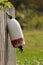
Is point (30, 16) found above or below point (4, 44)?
below

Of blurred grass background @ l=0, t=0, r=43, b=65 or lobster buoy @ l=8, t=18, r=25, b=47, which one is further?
blurred grass background @ l=0, t=0, r=43, b=65

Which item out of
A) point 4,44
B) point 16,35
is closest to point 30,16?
point 4,44

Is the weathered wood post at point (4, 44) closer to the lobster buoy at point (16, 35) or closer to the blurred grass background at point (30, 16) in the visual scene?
the lobster buoy at point (16, 35)

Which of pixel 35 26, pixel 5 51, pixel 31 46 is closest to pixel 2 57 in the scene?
pixel 5 51

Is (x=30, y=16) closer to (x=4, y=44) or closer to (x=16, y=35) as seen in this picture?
(x=4, y=44)

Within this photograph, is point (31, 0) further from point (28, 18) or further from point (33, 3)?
point (28, 18)

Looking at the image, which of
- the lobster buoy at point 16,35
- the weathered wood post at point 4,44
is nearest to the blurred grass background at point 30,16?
the weathered wood post at point 4,44

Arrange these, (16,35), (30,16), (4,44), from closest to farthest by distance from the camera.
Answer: (16,35) → (4,44) → (30,16)

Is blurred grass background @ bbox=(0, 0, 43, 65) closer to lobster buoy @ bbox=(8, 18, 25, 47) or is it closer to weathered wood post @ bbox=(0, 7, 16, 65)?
weathered wood post @ bbox=(0, 7, 16, 65)

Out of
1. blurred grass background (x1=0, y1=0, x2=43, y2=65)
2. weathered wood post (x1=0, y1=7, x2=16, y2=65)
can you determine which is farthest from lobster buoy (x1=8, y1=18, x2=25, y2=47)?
blurred grass background (x1=0, y1=0, x2=43, y2=65)

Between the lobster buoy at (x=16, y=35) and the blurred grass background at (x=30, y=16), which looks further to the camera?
the blurred grass background at (x=30, y=16)

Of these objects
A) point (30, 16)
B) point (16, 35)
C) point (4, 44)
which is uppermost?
point (16, 35)

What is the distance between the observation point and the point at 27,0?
3438 cm

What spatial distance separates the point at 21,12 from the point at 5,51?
25973 mm
